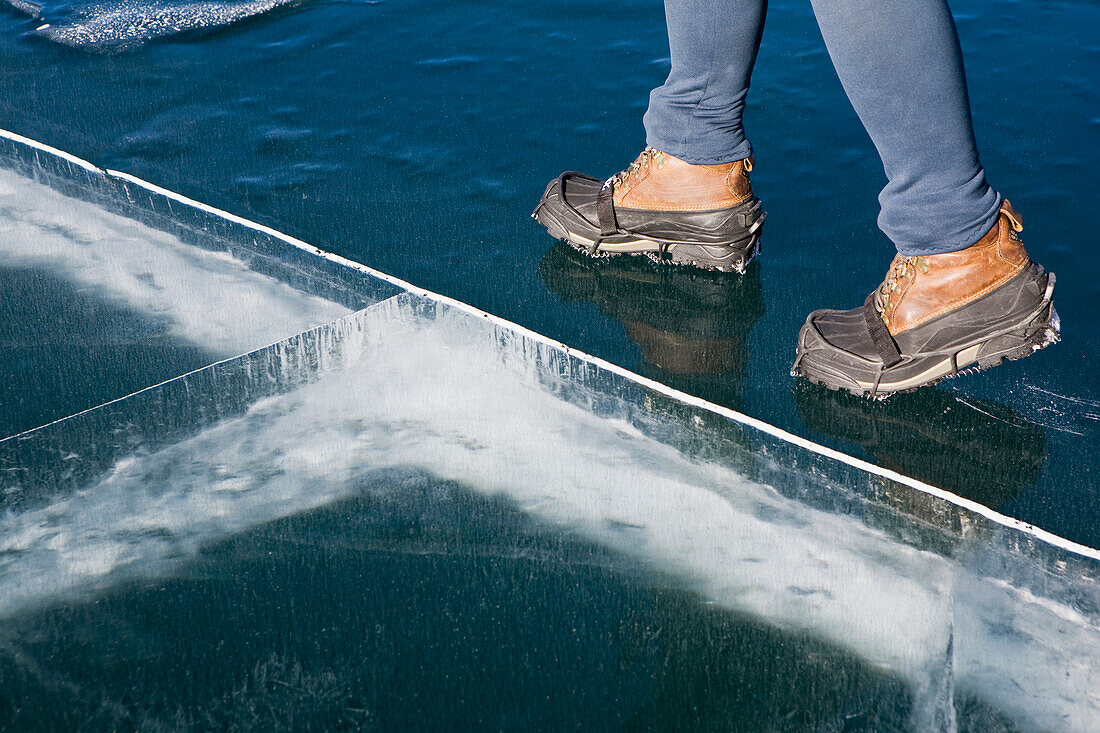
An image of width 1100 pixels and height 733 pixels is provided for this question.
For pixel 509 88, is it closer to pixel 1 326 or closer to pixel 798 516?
pixel 1 326

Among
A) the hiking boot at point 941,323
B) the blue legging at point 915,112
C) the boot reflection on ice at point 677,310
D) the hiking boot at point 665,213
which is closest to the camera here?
the blue legging at point 915,112

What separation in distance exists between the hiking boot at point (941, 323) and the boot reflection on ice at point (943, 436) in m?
0.03

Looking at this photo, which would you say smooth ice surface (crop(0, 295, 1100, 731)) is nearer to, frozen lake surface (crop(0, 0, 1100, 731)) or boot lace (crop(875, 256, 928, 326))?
frozen lake surface (crop(0, 0, 1100, 731))

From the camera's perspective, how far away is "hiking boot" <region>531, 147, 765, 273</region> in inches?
61.3

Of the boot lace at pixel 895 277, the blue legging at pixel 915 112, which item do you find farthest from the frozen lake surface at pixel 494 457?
the blue legging at pixel 915 112

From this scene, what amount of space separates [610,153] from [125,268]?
1.00 metres

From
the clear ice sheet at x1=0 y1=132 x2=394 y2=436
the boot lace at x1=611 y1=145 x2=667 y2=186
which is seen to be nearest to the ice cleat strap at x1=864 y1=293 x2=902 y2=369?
the boot lace at x1=611 y1=145 x2=667 y2=186

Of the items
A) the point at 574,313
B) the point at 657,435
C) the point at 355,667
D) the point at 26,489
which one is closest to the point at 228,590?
the point at 355,667

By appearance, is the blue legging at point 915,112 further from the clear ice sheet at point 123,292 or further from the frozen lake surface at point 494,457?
the clear ice sheet at point 123,292

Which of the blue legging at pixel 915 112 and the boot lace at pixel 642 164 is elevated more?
the blue legging at pixel 915 112

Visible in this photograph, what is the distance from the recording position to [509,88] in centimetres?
229

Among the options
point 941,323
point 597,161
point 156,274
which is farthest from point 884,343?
point 156,274

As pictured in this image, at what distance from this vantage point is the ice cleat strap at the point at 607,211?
1616 mm

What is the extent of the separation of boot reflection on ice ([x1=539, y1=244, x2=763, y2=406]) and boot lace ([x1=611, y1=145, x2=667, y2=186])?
5.6 inches
